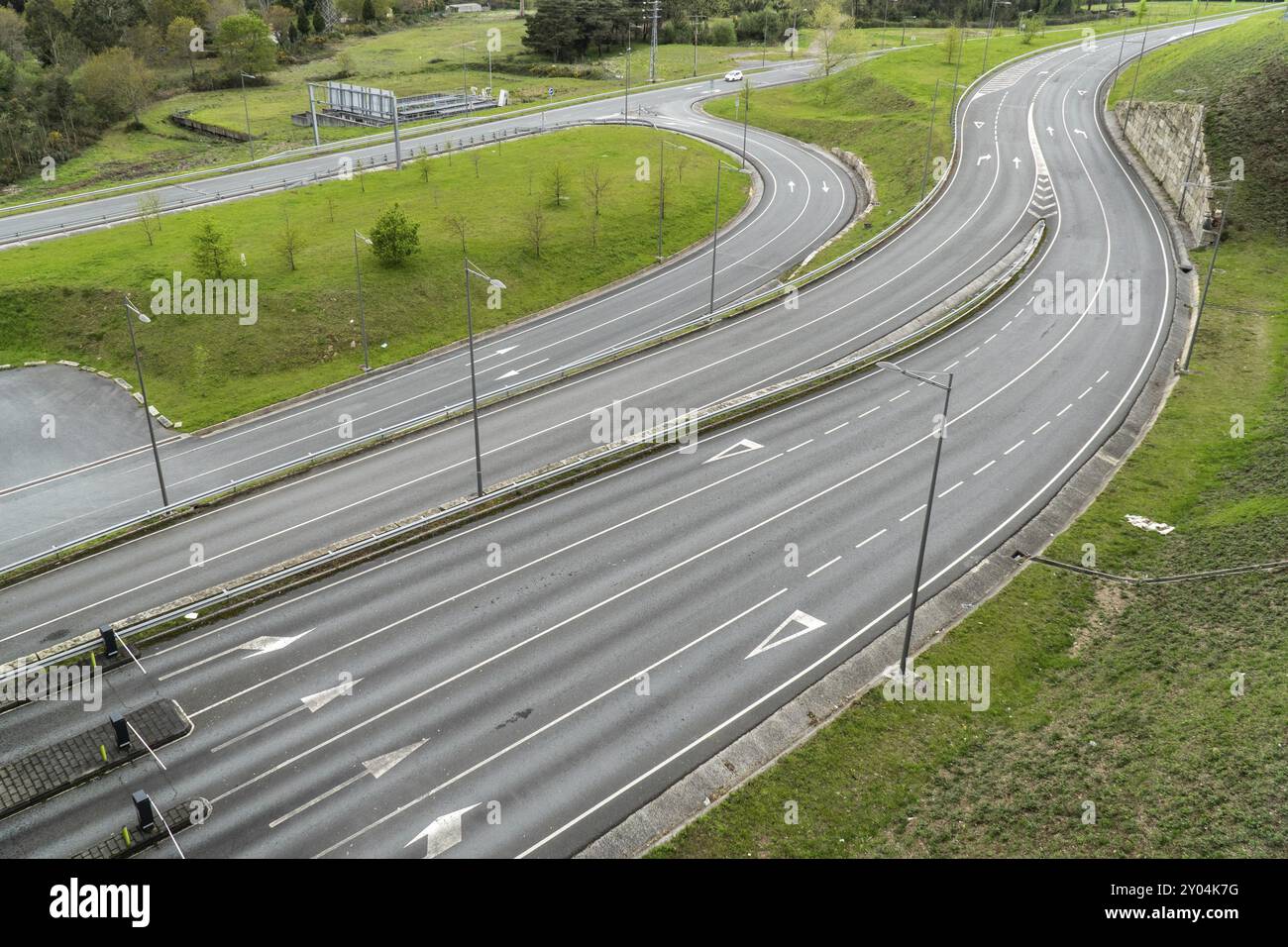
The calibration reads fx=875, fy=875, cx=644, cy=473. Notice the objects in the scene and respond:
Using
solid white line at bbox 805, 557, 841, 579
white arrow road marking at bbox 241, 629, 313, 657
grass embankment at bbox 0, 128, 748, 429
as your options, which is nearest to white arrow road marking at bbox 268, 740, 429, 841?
white arrow road marking at bbox 241, 629, 313, 657

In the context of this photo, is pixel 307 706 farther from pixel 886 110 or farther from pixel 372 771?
pixel 886 110

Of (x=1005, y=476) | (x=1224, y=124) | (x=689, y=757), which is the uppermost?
(x=1224, y=124)

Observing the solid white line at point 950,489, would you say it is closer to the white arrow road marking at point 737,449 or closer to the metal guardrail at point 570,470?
the white arrow road marking at point 737,449

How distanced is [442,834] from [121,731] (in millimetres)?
11119

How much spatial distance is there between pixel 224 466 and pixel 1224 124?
3211 inches

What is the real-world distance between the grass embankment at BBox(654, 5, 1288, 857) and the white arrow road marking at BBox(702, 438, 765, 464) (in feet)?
48.2

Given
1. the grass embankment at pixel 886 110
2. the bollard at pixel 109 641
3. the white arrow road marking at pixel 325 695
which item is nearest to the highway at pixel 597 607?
the white arrow road marking at pixel 325 695

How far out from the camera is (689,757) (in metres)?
28.1

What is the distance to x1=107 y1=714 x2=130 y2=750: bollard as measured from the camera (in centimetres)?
2753

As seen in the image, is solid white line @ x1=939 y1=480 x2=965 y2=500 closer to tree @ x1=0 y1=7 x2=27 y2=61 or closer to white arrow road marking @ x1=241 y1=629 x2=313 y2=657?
white arrow road marking @ x1=241 y1=629 x2=313 y2=657

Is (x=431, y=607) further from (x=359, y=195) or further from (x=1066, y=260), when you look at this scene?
(x=359, y=195)

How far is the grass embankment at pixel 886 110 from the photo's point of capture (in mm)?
83312

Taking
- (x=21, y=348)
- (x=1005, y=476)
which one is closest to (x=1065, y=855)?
(x=1005, y=476)

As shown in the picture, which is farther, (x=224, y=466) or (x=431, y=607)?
(x=224, y=466)
